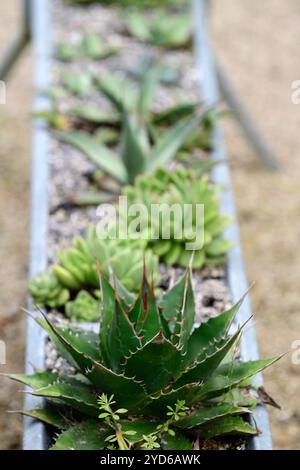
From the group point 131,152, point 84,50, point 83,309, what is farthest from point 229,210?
point 84,50

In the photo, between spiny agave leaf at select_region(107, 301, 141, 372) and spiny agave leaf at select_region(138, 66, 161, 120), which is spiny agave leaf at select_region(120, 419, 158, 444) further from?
spiny agave leaf at select_region(138, 66, 161, 120)

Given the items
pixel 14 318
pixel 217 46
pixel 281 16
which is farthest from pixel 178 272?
pixel 281 16

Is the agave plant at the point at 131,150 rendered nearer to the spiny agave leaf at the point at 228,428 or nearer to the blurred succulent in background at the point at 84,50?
the blurred succulent in background at the point at 84,50

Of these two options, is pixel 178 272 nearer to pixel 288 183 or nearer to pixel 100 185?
pixel 100 185

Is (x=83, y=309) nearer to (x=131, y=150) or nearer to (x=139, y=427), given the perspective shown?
(x=139, y=427)

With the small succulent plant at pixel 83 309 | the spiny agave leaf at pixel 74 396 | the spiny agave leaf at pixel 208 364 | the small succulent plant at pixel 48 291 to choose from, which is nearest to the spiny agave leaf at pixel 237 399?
the spiny agave leaf at pixel 208 364
